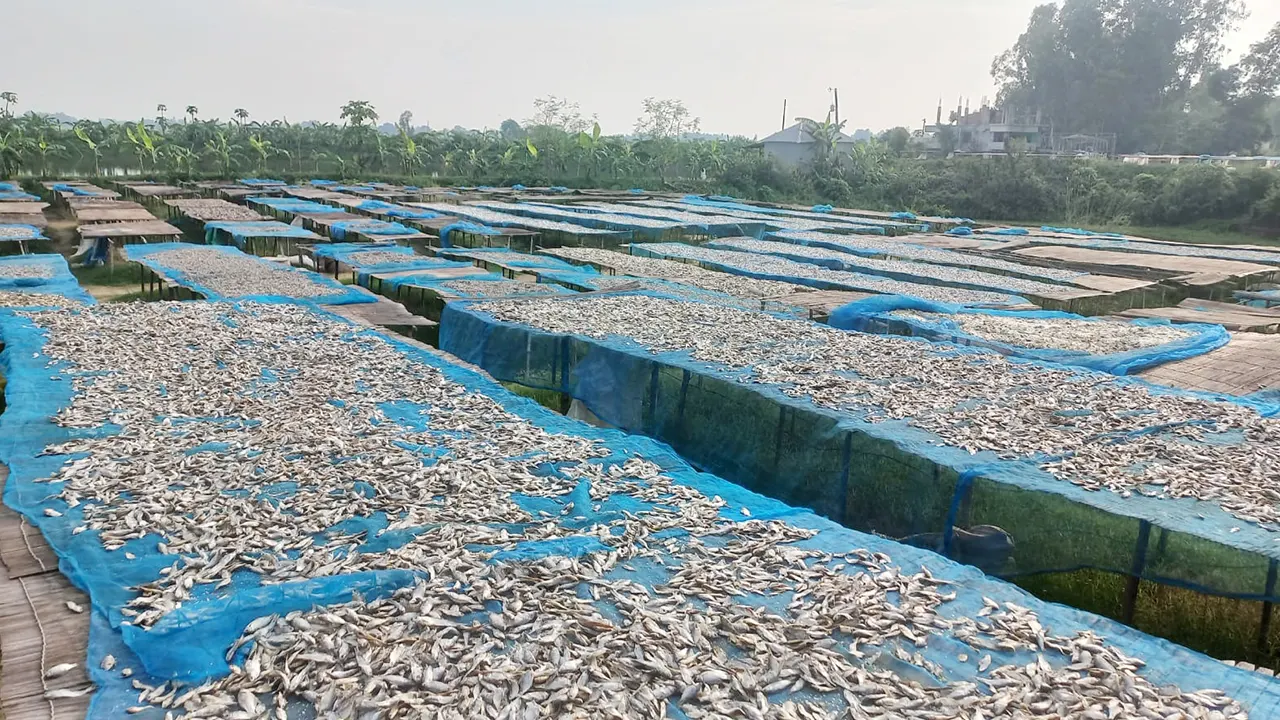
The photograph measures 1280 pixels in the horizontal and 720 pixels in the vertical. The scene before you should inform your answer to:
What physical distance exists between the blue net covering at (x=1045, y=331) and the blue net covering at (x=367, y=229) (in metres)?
11.4

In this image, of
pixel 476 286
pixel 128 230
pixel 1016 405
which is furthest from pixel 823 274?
pixel 128 230

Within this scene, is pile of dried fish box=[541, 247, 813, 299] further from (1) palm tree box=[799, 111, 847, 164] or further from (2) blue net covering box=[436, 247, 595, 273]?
(1) palm tree box=[799, 111, 847, 164]

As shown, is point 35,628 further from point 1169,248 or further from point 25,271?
point 1169,248

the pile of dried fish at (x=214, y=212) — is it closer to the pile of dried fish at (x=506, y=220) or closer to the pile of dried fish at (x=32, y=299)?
the pile of dried fish at (x=506, y=220)

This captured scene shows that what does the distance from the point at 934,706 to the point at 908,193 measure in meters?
35.0

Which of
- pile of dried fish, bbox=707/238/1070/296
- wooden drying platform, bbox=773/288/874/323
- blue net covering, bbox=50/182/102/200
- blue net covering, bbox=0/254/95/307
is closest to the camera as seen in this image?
blue net covering, bbox=0/254/95/307

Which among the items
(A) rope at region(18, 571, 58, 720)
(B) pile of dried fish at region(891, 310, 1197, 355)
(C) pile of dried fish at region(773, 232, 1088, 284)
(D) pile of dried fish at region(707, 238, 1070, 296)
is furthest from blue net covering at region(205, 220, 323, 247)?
(A) rope at region(18, 571, 58, 720)

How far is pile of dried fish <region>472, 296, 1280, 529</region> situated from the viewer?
17.1 ft

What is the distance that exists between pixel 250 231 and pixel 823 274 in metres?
Result: 11.5

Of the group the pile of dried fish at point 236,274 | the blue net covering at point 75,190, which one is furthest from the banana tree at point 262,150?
the pile of dried fish at point 236,274

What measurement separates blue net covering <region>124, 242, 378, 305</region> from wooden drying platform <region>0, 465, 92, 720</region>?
6321 mm

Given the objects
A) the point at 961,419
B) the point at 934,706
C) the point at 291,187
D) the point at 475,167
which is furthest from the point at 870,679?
the point at 475,167

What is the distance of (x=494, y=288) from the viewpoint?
1178 cm

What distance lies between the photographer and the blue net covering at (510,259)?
47.1ft
